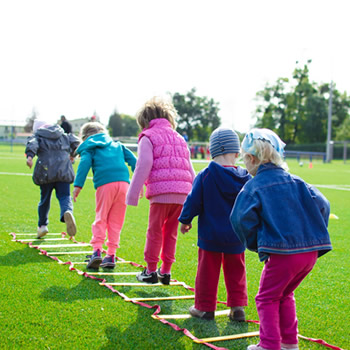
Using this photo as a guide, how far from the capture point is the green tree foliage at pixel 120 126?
10675 cm

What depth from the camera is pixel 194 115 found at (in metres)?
77.1

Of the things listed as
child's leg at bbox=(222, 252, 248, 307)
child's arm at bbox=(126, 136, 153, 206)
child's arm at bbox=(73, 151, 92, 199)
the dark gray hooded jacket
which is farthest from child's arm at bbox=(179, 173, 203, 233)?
the dark gray hooded jacket

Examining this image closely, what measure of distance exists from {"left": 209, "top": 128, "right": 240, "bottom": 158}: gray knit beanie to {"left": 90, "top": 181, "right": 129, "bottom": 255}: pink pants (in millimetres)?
1784

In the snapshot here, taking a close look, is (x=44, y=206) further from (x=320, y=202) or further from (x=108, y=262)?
(x=320, y=202)

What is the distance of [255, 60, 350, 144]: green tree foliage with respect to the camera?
65.6 meters

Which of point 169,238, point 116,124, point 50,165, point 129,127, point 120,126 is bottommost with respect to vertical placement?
point 169,238

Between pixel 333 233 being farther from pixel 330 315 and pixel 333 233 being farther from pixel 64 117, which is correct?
pixel 64 117

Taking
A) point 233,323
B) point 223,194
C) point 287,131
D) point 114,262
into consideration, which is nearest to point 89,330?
point 233,323

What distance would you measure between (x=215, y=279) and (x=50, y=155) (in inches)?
147

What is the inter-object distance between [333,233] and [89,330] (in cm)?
560

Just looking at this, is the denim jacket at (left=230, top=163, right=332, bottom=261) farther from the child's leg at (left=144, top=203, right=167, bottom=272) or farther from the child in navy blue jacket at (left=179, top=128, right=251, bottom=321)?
the child's leg at (left=144, top=203, right=167, bottom=272)

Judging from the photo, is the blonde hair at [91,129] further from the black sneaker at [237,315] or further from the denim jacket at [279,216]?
the denim jacket at [279,216]

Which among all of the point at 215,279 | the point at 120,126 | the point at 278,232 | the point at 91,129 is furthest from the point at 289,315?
the point at 120,126

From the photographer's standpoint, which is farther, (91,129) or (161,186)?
(91,129)
